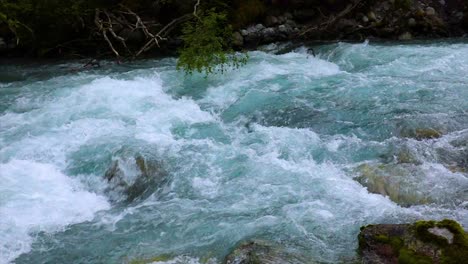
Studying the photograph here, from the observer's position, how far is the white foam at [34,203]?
5363mm

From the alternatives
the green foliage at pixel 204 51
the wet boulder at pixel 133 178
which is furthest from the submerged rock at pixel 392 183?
the green foliage at pixel 204 51

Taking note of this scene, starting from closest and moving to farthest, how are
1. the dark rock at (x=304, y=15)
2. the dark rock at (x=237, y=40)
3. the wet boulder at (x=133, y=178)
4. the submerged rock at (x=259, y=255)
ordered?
the submerged rock at (x=259, y=255) < the wet boulder at (x=133, y=178) < the dark rock at (x=237, y=40) < the dark rock at (x=304, y=15)

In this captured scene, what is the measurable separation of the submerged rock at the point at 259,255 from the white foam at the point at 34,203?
6.31ft

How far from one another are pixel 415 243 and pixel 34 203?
4.10 metres

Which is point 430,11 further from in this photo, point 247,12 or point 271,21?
point 247,12

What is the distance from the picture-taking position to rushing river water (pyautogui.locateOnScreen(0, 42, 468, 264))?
205 inches

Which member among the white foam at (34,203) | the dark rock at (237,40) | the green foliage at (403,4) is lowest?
the white foam at (34,203)

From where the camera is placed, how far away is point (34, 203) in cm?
593

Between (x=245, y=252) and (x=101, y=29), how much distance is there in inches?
302

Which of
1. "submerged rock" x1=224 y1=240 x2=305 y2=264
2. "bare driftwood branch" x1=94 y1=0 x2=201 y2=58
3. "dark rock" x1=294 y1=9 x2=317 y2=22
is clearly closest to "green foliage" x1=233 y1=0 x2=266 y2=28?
"dark rock" x1=294 y1=9 x2=317 y2=22

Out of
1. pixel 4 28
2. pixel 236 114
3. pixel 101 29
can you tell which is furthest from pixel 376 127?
pixel 4 28

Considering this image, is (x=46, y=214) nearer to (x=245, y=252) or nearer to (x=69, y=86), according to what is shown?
(x=245, y=252)

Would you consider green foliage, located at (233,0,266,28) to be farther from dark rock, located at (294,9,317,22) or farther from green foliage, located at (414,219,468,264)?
green foliage, located at (414,219,468,264)

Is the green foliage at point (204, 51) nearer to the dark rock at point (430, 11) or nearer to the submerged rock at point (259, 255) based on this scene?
the submerged rock at point (259, 255)
